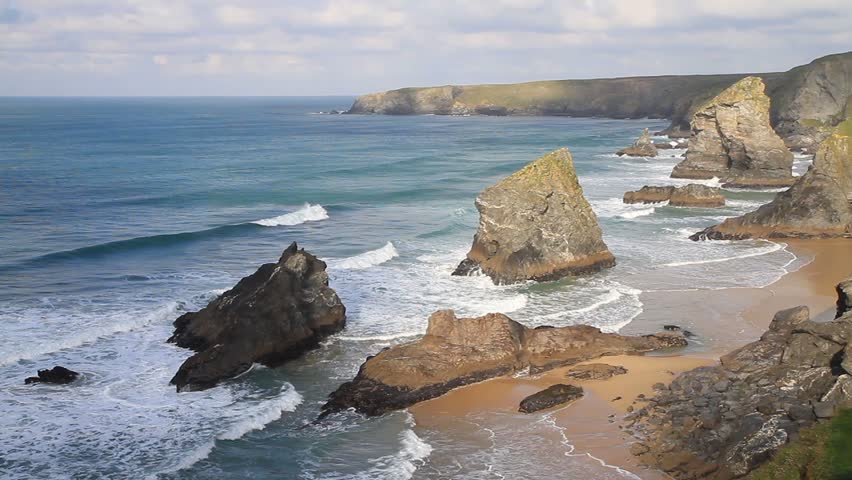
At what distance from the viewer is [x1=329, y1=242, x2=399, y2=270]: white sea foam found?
39181 millimetres

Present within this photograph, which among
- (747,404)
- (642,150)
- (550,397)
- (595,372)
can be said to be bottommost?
(550,397)

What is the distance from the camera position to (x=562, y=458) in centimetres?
1902

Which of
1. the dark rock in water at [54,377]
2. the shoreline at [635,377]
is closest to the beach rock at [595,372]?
the shoreline at [635,377]

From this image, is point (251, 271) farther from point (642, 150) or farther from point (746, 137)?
point (642, 150)

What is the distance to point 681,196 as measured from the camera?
5531 centimetres

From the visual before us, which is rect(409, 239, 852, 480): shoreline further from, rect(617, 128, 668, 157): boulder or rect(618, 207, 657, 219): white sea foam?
rect(617, 128, 668, 157): boulder

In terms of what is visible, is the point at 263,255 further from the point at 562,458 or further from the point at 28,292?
the point at 562,458

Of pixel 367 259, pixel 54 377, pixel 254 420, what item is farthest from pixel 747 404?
pixel 367 259

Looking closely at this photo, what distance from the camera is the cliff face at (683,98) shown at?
9488cm

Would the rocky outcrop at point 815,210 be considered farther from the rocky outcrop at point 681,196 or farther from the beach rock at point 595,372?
the beach rock at point 595,372

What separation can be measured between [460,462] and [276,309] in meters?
10.1

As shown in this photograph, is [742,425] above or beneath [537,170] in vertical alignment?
beneath

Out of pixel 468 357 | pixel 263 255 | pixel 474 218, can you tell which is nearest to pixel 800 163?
pixel 474 218

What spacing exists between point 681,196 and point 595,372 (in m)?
34.1
